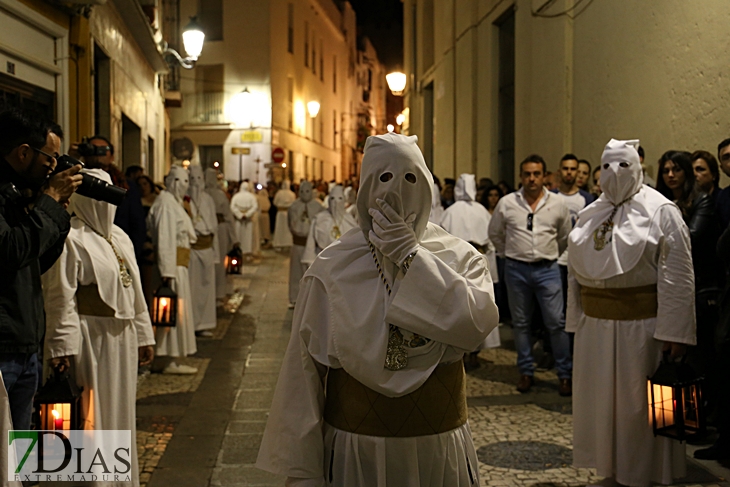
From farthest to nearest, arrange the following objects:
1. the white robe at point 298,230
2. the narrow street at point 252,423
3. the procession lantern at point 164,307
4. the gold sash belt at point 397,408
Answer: the white robe at point 298,230
the procession lantern at point 164,307
the narrow street at point 252,423
the gold sash belt at point 397,408

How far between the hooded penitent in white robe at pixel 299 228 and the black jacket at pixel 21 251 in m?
8.92

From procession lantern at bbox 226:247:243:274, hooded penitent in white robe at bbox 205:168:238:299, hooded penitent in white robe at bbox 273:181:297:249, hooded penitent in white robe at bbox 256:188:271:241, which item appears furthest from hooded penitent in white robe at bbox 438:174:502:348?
hooded penitent in white robe at bbox 256:188:271:241

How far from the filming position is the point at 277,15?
118 ft

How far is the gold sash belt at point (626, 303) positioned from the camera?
16.7 ft

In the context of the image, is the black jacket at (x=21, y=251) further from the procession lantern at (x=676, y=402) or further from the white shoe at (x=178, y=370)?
the white shoe at (x=178, y=370)

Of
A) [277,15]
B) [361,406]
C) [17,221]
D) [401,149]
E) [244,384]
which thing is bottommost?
[244,384]

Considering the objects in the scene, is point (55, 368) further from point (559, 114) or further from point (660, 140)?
point (559, 114)

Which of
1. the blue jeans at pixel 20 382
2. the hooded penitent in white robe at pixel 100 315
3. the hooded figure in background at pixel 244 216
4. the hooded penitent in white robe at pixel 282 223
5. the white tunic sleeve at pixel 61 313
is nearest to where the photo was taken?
the blue jeans at pixel 20 382

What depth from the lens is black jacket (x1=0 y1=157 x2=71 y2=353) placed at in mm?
3553

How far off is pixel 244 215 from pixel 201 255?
34.9ft

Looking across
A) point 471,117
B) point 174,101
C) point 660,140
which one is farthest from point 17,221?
point 174,101

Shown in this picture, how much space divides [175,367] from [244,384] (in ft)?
3.04

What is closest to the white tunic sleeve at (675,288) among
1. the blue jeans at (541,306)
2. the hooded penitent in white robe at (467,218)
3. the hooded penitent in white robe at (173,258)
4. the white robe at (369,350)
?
the white robe at (369,350)

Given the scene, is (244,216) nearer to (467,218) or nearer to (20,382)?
(467,218)
